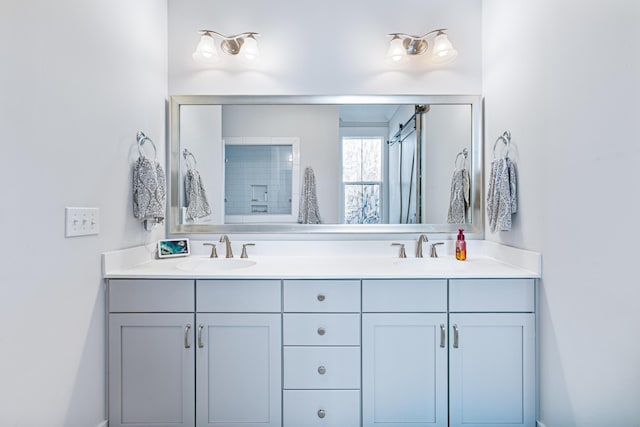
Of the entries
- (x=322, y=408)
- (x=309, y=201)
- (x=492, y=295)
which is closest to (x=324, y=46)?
(x=309, y=201)

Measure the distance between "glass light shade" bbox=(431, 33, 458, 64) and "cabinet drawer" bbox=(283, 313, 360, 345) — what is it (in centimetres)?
159

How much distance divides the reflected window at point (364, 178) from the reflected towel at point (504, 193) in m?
0.64

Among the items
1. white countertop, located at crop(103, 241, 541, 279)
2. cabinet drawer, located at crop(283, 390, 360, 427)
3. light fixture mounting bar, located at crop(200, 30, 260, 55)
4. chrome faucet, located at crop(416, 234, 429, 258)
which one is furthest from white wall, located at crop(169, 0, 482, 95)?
cabinet drawer, located at crop(283, 390, 360, 427)

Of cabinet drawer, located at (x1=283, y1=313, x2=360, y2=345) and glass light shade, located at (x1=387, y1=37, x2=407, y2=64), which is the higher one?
glass light shade, located at (x1=387, y1=37, x2=407, y2=64)

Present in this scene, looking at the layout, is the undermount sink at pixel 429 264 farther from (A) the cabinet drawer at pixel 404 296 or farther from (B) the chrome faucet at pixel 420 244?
(A) the cabinet drawer at pixel 404 296

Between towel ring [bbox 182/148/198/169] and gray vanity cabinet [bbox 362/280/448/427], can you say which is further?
towel ring [bbox 182/148/198/169]

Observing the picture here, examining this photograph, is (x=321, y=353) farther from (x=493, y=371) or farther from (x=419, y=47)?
(x=419, y=47)

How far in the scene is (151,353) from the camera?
1478 millimetres

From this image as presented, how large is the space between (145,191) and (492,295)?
180 centimetres

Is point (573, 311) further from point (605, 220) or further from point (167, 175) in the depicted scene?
point (167, 175)

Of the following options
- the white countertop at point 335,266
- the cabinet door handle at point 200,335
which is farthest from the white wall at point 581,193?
the cabinet door handle at point 200,335

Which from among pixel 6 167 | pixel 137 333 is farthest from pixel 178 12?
pixel 137 333

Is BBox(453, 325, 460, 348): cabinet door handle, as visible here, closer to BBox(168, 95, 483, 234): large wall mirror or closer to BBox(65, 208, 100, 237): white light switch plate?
BBox(168, 95, 483, 234): large wall mirror

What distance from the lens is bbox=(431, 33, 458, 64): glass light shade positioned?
1.89 m
